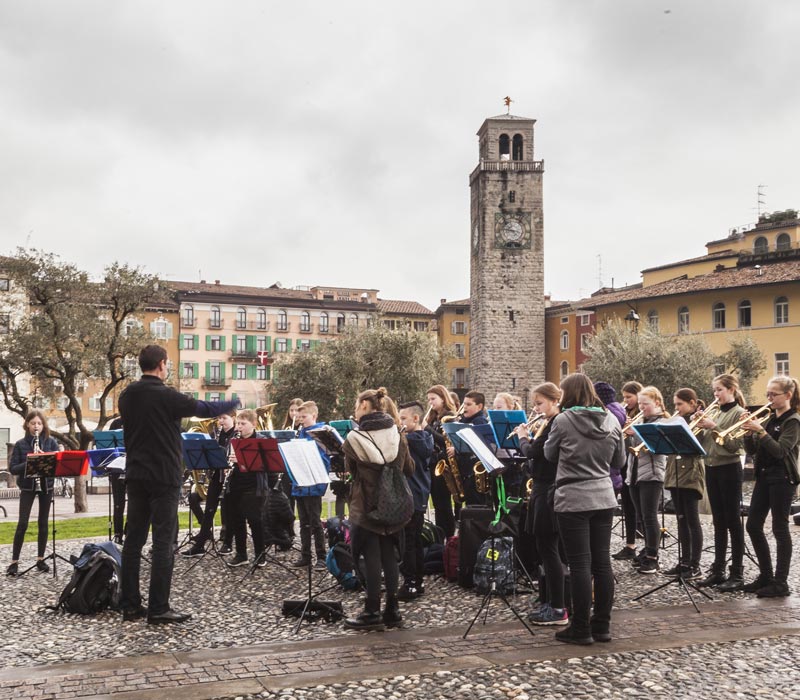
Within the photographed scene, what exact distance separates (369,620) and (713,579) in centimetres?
384

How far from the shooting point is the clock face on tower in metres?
59.3

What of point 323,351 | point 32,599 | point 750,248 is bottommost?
point 32,599

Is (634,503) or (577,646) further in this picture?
(634,503)

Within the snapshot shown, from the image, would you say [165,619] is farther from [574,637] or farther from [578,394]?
[578,394]

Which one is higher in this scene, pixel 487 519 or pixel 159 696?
pixel 487 519

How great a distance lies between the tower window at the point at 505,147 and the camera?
203ft

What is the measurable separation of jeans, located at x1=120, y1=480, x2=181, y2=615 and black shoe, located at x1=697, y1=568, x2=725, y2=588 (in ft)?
17.3

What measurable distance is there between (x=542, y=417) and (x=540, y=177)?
177 ft

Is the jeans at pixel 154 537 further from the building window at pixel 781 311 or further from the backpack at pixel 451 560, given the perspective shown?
the building window at pixel 781 311

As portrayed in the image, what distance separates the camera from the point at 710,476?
935 cm

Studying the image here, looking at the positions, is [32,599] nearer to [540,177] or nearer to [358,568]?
[358,568]

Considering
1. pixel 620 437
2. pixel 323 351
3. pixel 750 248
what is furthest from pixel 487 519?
pixel 750 248

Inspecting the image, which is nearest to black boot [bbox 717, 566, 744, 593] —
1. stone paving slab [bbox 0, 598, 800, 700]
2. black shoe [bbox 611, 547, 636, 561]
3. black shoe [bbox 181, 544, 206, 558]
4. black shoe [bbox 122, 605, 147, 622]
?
stone paving slab [bbox 0, 598, 800, 700]

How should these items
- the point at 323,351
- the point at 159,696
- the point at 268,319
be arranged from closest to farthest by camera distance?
1. the point at 159,696
2. the point at 323,351
3. the point at 268,319
